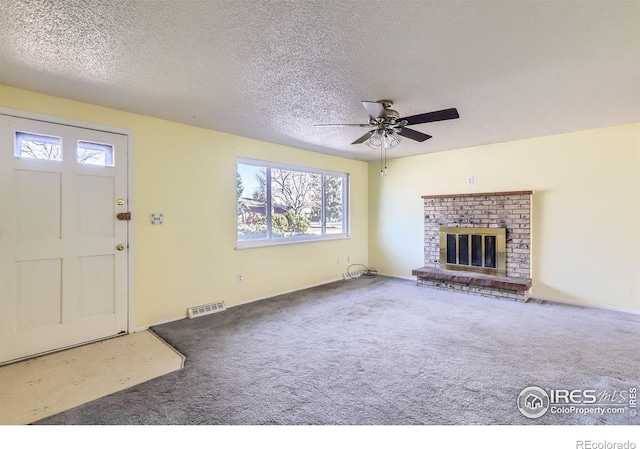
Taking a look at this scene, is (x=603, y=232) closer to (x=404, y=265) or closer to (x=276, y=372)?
(x=404, y=265)

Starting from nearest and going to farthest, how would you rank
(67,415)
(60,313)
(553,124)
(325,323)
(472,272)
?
(67,415)
(60,313)
(325,323)
(553,124)
(472,272)

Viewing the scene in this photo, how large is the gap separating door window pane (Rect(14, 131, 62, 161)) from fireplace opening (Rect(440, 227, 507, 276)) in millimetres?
5304

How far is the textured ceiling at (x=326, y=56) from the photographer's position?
171 centimetres

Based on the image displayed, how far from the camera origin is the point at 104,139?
3.14 metres

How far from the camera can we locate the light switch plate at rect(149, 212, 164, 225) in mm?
3490

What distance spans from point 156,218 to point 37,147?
119cm

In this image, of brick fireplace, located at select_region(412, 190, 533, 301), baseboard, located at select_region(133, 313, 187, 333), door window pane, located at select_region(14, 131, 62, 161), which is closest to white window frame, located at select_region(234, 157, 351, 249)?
baseboard, located at select_region(133, 313, 187, 333)

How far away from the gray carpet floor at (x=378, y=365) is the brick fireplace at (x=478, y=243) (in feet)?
1.84

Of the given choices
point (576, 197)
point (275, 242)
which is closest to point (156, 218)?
point (275, 242)

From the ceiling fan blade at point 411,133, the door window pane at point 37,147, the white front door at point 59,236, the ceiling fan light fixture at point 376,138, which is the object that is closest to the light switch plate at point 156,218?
the white front door at point 59,236

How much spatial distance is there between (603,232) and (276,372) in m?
4.49

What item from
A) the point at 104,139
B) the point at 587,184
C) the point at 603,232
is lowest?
the point at 603,232

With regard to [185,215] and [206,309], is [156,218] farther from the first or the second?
[206,309]
